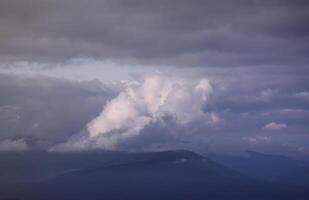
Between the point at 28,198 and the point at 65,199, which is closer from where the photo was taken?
the point at 28,198

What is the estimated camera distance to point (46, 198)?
609 feet

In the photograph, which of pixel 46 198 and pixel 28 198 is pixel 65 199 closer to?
pixel 46 198

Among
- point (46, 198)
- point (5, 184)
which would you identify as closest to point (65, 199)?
point (46, 198)

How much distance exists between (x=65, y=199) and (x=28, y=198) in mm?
35008

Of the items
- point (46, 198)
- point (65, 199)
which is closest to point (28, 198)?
point (46, 198)

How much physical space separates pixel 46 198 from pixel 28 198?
2144cm

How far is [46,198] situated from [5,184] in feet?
61.2

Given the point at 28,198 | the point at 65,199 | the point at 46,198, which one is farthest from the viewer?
the point at 65,199

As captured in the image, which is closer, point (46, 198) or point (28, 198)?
point (28, 198)

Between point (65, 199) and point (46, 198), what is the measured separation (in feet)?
46.0

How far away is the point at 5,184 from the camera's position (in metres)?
187

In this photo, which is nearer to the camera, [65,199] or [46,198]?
[46,198]

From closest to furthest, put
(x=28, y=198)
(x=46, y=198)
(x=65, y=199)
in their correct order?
(x=28, y=198), (x=46, y=198), (x=65, y=199)

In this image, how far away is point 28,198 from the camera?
164875 mm
